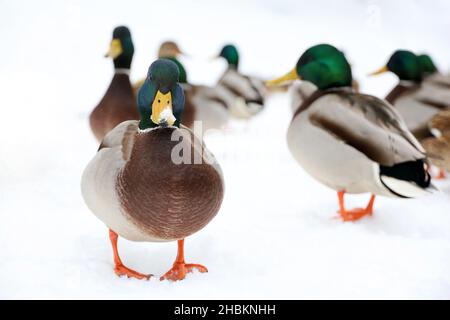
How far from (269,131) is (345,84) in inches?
102

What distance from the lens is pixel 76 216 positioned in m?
2.94

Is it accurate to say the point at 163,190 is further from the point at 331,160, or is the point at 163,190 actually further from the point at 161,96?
the point at 331,160

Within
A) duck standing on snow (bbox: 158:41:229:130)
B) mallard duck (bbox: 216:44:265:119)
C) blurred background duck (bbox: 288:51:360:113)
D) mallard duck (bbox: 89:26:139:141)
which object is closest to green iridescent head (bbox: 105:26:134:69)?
mallard duck (bbox: 89:26:139:141)

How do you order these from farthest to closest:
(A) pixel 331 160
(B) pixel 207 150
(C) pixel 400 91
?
1. (C) pixel 400 91
2. (A) pixel 331 160
3. (B) pixel 207 150

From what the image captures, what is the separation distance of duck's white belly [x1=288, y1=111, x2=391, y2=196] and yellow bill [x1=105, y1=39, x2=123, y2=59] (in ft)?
5.01

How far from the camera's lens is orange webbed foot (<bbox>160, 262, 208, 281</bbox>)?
7.47ft

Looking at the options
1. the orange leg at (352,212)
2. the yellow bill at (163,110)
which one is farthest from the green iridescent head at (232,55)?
the yellow bill at (163,110)

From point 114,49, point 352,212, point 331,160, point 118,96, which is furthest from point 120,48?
point 352,212

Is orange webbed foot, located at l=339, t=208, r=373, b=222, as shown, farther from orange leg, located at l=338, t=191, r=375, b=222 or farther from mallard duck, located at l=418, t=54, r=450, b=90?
mallard duck, located at l=418, t=54, r=450, b=90

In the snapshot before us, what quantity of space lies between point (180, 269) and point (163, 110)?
2.28ft

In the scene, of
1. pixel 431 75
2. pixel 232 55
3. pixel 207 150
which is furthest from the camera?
pixel 232 55

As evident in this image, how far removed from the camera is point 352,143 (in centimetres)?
283
